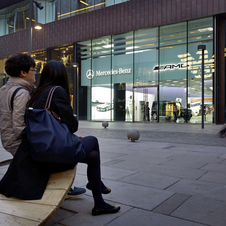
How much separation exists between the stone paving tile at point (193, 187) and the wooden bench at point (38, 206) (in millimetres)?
1737

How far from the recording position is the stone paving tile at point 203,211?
7.98ft

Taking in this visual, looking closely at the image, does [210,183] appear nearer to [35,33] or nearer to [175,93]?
[175,93]

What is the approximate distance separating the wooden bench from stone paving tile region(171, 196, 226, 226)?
3.93ft

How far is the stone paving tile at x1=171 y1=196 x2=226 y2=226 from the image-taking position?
7.98 feet

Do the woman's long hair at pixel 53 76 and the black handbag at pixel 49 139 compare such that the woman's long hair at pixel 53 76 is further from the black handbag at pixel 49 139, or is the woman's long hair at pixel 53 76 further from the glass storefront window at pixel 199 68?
the glass storefront window at pixel 199 68

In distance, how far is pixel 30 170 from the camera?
2.14 meters

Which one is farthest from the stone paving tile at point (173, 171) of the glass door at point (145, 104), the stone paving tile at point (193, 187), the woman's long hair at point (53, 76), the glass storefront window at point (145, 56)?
the glass storefront window at point (145, 56)

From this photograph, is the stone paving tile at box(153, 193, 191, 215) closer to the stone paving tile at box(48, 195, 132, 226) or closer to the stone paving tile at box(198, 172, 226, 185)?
the stone paving tile at box(48, 195, 132, 226)

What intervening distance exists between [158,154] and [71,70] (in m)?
20.6

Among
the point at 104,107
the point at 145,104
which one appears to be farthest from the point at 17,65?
the point at 104,107

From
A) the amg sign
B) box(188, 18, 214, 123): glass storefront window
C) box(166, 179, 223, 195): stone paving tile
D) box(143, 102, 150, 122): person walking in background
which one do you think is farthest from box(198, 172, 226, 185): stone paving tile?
box(143, 102, 150, 122): person walking in background

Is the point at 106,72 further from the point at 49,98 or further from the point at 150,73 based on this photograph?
the point at 49,98

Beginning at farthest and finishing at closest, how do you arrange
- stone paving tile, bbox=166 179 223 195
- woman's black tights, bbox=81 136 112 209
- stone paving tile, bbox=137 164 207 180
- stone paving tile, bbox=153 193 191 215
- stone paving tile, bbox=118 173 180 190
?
1. stone paving tile, bbox=137 164 207 180
2. stone paving tile, bbox=118 173 180 190
3. stone paving tile, bbox=166 179 223 195
4. stone paving tile, bbox=153 193 191 215
5. woman's black tights, bbox=81 136 112 209

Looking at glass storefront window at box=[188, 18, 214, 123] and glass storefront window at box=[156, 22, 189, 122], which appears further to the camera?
glass storefront window at box=[156, 22, 189, 122]
